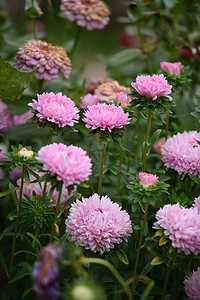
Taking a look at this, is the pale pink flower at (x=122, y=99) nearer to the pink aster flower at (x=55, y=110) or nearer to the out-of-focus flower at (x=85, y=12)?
the pink aster flower at (x=55, y=110)

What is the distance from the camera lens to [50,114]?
643 mm

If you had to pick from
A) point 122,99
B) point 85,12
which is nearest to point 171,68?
point 122,99

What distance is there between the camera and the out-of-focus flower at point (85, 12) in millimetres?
1091

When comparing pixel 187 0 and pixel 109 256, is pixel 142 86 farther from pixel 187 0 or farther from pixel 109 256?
pixel 187 0

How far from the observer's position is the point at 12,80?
833 millimetres

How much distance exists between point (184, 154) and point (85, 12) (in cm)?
58

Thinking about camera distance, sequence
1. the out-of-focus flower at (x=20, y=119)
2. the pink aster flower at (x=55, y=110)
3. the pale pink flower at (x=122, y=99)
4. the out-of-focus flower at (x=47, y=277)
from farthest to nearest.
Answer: the out-of-focus flower at (x=20, y=119), the pale pink flower at (x=122, y=99), the pink aster flower at (x=55, y=110), the out-of-focus flower at (x=47, y=277)

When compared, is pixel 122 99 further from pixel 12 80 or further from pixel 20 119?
pixel 20 119

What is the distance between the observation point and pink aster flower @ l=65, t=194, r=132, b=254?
629 mm

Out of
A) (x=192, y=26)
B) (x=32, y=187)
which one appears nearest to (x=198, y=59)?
(x=192, y=26)

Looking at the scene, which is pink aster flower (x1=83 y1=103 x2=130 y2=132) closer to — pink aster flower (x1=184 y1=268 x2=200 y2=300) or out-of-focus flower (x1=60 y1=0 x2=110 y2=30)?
pink aster flower (x1=184 y1=268 x2=200 y2=300)

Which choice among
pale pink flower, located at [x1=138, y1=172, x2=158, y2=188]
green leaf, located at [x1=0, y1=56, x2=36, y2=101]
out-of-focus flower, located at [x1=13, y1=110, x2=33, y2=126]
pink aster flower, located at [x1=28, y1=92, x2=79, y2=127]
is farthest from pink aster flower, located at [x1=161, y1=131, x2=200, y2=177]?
out-of-focus flower, located at [x1=13, y1=110, x2=33, y2=126]

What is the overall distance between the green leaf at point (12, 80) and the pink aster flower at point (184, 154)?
35 cm

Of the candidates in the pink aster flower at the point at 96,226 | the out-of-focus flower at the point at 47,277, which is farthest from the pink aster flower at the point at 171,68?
the out-of-focus flower at the point at 47,277
